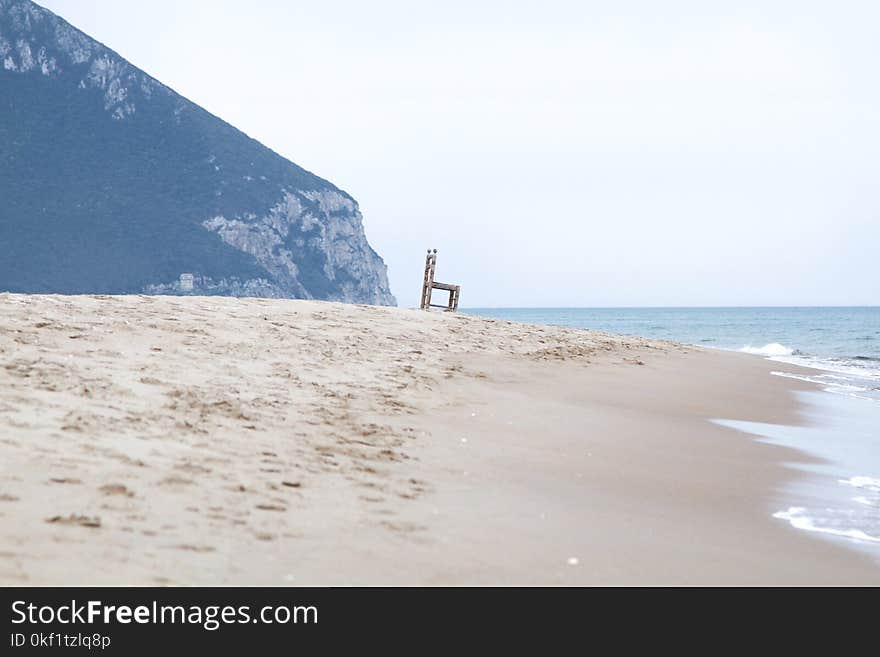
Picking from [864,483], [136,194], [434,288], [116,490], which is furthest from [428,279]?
[136,194]

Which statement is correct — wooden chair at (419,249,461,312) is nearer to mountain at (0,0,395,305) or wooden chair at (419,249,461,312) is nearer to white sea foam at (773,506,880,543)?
white sea foam at (773,506,880,543)

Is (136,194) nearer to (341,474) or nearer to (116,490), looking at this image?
(341,474)

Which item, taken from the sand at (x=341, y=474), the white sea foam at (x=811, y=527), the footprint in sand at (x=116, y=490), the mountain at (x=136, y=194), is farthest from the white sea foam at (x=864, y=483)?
the mountain at (x=136, y=194)

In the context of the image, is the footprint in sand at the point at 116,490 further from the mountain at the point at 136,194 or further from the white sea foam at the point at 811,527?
the mountain at the point at 136,194

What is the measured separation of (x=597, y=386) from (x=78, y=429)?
336 inches

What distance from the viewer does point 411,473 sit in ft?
16.6

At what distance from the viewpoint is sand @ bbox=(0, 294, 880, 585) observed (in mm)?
3291

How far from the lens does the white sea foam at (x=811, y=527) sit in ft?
15.5

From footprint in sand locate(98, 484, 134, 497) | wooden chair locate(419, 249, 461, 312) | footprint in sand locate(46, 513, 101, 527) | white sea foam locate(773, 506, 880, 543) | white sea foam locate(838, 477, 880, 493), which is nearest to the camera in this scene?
footprint in sand locate(46, 513, 101, 527)

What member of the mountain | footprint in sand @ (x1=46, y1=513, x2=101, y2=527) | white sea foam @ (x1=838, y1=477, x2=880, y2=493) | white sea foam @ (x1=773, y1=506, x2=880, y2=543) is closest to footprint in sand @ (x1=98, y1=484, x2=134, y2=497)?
footprint in sand @ (x1=46, y1=513, x2=101, y2=527)

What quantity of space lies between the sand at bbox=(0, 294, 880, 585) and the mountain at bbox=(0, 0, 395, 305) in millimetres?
79040

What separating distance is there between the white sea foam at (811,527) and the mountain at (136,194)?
84024mm
